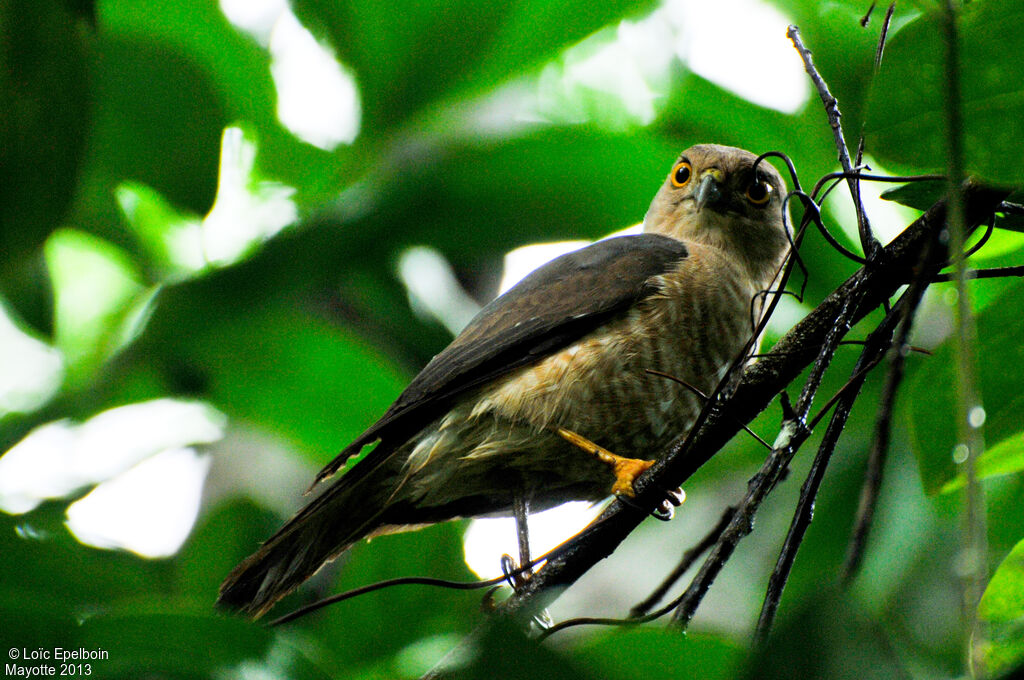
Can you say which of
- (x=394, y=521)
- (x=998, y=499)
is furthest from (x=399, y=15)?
(x=998, y=499)

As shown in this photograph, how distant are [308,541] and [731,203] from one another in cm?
216

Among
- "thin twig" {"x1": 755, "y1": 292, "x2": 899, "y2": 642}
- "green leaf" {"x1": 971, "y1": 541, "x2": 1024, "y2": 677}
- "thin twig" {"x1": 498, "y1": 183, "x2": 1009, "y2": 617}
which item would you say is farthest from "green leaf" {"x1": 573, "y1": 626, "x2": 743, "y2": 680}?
"green leaf" {"x1": 971, "y1": 541, "x2": 1024, "y2": 677}

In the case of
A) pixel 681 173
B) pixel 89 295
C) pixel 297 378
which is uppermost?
pixel 89 295

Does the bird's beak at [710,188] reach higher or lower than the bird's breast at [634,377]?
higher

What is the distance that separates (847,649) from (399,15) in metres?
3.08

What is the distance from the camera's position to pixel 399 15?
3504 millimetres

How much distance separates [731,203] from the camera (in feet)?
12.3

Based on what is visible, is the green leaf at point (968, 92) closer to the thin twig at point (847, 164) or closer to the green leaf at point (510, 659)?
the thin twig at point (847, 164)

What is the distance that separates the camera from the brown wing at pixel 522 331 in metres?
2.97

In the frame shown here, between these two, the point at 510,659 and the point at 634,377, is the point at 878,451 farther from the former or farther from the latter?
the point at 634,377

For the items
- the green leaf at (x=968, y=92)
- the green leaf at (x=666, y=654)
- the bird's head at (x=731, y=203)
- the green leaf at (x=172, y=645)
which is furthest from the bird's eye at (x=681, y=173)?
the green leaf at (x=172, y=645)

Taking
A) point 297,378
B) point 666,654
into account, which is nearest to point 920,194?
point 666,654

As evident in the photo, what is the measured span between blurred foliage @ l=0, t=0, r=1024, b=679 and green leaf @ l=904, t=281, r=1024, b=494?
14cm

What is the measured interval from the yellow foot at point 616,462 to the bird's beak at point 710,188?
1.26 metres
